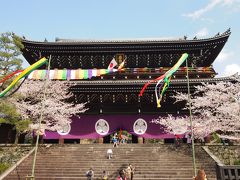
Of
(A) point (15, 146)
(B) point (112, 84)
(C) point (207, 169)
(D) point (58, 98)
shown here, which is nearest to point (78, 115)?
(D) point (58, 98)

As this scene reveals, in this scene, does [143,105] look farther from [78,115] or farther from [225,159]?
[225,159]

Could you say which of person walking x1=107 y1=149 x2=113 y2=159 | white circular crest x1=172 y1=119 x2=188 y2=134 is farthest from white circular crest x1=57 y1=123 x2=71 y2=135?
white circular crest x1=172 y1=119 x2=188 y2=134

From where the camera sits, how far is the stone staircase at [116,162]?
15312 mm

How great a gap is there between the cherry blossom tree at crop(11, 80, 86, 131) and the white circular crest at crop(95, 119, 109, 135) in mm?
2063

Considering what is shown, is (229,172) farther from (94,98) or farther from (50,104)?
(50,104)

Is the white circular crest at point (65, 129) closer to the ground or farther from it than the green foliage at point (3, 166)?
farther from it

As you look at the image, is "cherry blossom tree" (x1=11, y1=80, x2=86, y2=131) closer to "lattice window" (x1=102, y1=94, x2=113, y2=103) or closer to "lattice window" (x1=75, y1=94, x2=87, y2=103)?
"lattice window" (x1=75, y1=94, x2=87, y2=103)

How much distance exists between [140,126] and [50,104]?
912cm

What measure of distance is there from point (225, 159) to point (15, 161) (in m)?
16.3

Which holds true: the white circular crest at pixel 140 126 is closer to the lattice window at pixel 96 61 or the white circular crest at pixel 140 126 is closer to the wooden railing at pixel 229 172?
the lattice window at pixel 96 61

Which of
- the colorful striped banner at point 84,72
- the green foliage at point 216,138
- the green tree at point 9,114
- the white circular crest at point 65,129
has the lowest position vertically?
the green foliage at point 216,138

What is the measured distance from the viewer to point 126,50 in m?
25.3

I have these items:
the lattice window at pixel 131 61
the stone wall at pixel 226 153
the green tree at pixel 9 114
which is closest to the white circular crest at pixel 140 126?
the stone wall at pixel 226 153

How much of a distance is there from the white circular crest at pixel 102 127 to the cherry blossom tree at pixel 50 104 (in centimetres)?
A: 206
